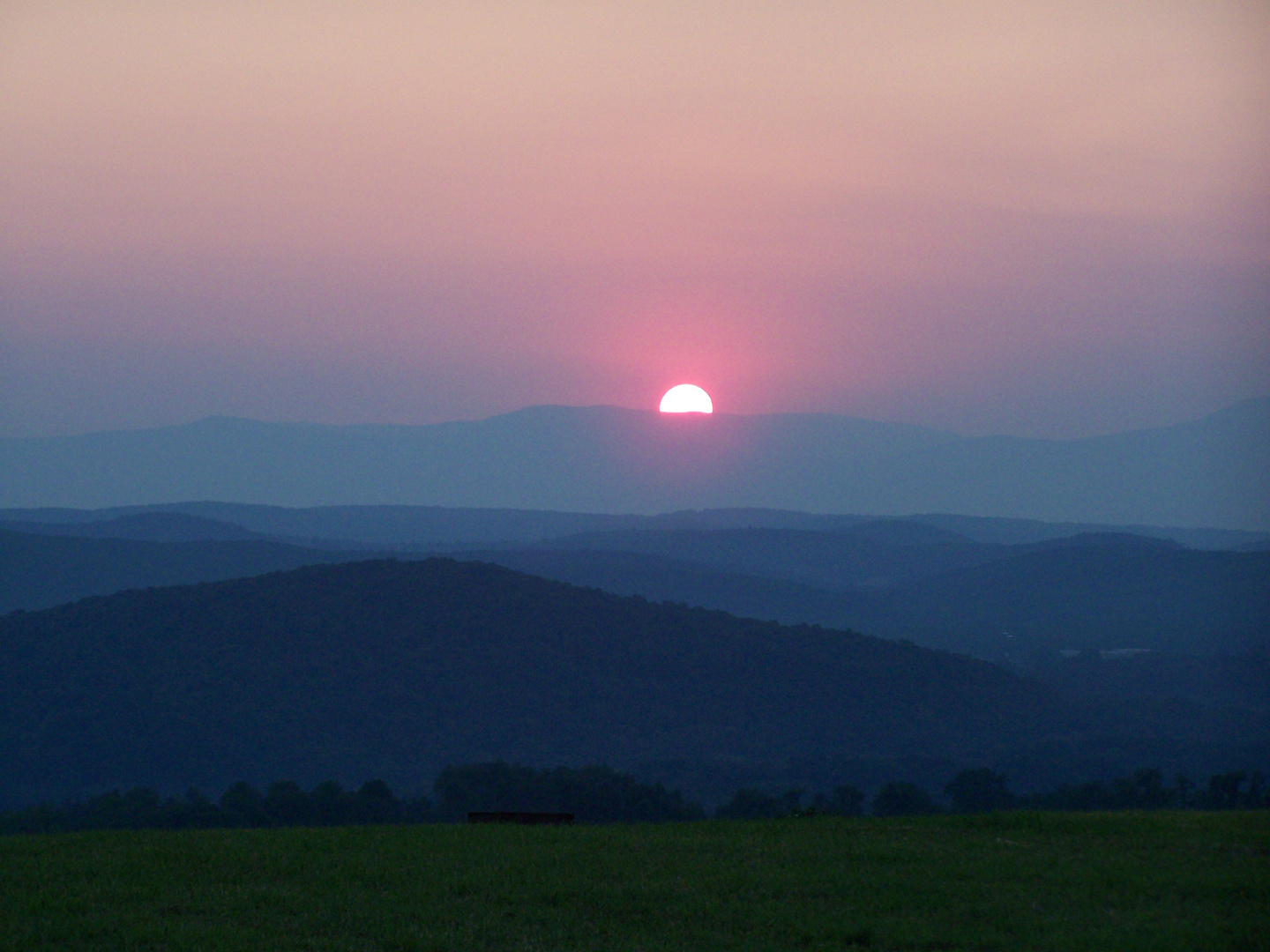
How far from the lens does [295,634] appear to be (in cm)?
11569

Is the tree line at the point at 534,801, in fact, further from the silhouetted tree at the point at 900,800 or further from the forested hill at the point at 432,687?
the forested hill at the point at 432,687

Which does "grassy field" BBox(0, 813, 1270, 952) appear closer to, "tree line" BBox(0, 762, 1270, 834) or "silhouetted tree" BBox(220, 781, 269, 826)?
"tree line" BBox(0, 762, 1270, 834)

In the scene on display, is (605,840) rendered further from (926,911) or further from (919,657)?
(919,657)

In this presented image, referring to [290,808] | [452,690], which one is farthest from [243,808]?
[452,690]

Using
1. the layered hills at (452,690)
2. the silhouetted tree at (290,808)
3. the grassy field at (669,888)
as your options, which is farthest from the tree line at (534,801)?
the layered hills at (452,690)

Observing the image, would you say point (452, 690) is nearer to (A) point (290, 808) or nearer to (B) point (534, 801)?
(B) point (534, 801)

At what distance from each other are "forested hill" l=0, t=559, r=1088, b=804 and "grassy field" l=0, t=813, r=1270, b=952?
81257 mm

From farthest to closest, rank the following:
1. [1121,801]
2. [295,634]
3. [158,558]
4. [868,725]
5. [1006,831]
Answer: [158,558] → [295,634] → [868,725] → [1121,801] → [1006,831]

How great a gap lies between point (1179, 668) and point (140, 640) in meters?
114

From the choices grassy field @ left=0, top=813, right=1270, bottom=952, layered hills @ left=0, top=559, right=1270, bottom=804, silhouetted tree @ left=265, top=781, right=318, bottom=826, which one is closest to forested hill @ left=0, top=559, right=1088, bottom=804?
layered hills @ left=0, top=559, right=1270, bottom=804

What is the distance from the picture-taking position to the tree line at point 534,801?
142 ft

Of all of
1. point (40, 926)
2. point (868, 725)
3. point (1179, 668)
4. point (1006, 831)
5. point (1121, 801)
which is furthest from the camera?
point (1179, 668)

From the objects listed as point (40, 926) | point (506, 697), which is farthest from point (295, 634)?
point (40, 926)

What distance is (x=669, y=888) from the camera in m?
11.9
